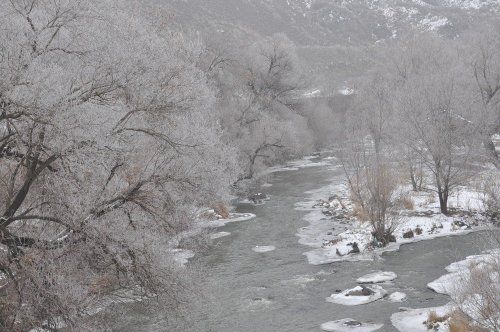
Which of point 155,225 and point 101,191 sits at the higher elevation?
point 101,191

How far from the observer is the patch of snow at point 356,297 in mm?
16750

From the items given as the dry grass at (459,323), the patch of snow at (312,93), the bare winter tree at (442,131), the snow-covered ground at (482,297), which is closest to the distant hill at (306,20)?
the patch of snow at (312,93)

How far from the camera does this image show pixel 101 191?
36.7 feet

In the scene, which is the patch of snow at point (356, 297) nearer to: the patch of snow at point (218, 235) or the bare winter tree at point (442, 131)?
the patch of snow at point (218, 235)

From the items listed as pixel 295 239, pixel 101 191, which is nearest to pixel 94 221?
pixel 101 191

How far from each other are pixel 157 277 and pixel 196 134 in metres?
3.85

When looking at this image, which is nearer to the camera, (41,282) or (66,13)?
(41,282)

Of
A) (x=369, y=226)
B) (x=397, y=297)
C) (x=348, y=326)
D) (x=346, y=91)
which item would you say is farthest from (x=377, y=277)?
(x=346, y=91)

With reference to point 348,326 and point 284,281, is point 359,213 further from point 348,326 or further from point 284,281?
point 348,326

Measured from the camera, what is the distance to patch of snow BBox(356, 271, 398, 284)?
18.5 metres

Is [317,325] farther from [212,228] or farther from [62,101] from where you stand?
[212,228]

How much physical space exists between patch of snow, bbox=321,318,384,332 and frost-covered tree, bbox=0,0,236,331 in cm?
476

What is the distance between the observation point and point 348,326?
1478 centimetres

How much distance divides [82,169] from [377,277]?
1180 cm
